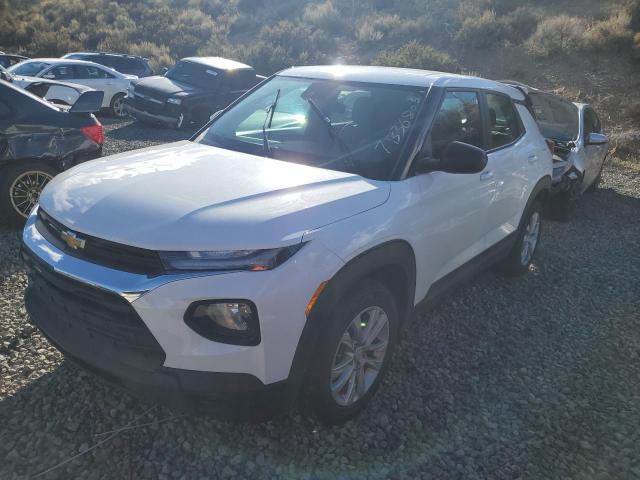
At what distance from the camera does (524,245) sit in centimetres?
507

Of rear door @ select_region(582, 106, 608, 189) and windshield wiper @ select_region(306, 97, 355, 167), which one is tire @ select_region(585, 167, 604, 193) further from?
windshield wiper @ select_region(306, 97, 355, 167)

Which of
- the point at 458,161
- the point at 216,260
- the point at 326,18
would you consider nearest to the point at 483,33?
the point at 326,18

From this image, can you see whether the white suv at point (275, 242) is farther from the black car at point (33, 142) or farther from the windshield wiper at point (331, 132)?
the black car at point (33, 142)

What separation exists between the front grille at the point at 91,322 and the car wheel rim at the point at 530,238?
3.82m

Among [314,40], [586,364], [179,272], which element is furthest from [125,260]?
[314,40]

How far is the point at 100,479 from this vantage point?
2408mm

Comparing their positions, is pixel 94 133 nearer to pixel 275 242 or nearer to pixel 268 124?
pixel 268 124

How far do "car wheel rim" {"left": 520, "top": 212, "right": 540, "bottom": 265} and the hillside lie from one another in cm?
816

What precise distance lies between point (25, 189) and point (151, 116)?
7.03 meters

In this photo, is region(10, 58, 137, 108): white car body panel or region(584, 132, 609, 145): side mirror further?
region(10, 58, 137, 108): white car body panel

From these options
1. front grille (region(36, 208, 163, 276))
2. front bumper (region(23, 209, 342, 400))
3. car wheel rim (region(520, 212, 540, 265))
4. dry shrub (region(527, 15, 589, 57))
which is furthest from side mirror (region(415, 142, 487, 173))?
dry shrub (region(527, 15, 589, 57))

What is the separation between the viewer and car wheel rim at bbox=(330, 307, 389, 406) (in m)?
2.69

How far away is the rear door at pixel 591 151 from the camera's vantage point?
24.8 feet

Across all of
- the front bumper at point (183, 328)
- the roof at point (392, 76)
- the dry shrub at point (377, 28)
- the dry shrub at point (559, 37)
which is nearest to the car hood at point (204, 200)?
the front bumper at point (183, 328)
